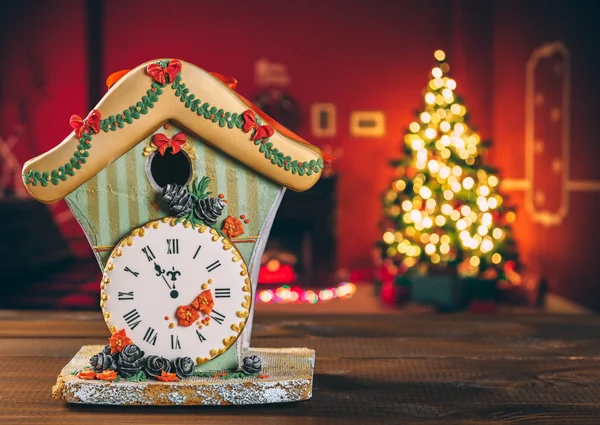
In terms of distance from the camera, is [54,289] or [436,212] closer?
[54,289]

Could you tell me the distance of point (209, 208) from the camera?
0.93m

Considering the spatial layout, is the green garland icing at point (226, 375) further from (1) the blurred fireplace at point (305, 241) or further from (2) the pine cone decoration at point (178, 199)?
(1) the blurred fireplace at point (305, 241)

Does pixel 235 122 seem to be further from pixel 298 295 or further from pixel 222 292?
pixel 298 295

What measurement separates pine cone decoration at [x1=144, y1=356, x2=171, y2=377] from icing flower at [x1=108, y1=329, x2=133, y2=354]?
0.03 metres

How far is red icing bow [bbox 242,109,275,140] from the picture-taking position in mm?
914

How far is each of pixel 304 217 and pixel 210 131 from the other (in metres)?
5.05

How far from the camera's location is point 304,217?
19.6 ft

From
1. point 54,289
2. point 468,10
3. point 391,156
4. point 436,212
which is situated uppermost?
point 468,10

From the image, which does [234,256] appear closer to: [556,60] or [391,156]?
[556,60]

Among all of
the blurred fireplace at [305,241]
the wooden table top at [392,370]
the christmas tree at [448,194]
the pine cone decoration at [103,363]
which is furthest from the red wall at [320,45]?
the pine cone decoration at [103,363]

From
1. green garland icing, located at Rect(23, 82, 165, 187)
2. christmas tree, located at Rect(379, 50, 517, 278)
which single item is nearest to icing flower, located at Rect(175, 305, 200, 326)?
green garland icing, located at Rect(23, 82, 165, 187)

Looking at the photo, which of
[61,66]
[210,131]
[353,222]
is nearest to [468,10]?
[353,222]

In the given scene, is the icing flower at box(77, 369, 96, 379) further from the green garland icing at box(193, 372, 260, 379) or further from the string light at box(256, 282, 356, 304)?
the string light at box(256, 282, 356, 304)

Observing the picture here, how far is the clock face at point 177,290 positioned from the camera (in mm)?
932
